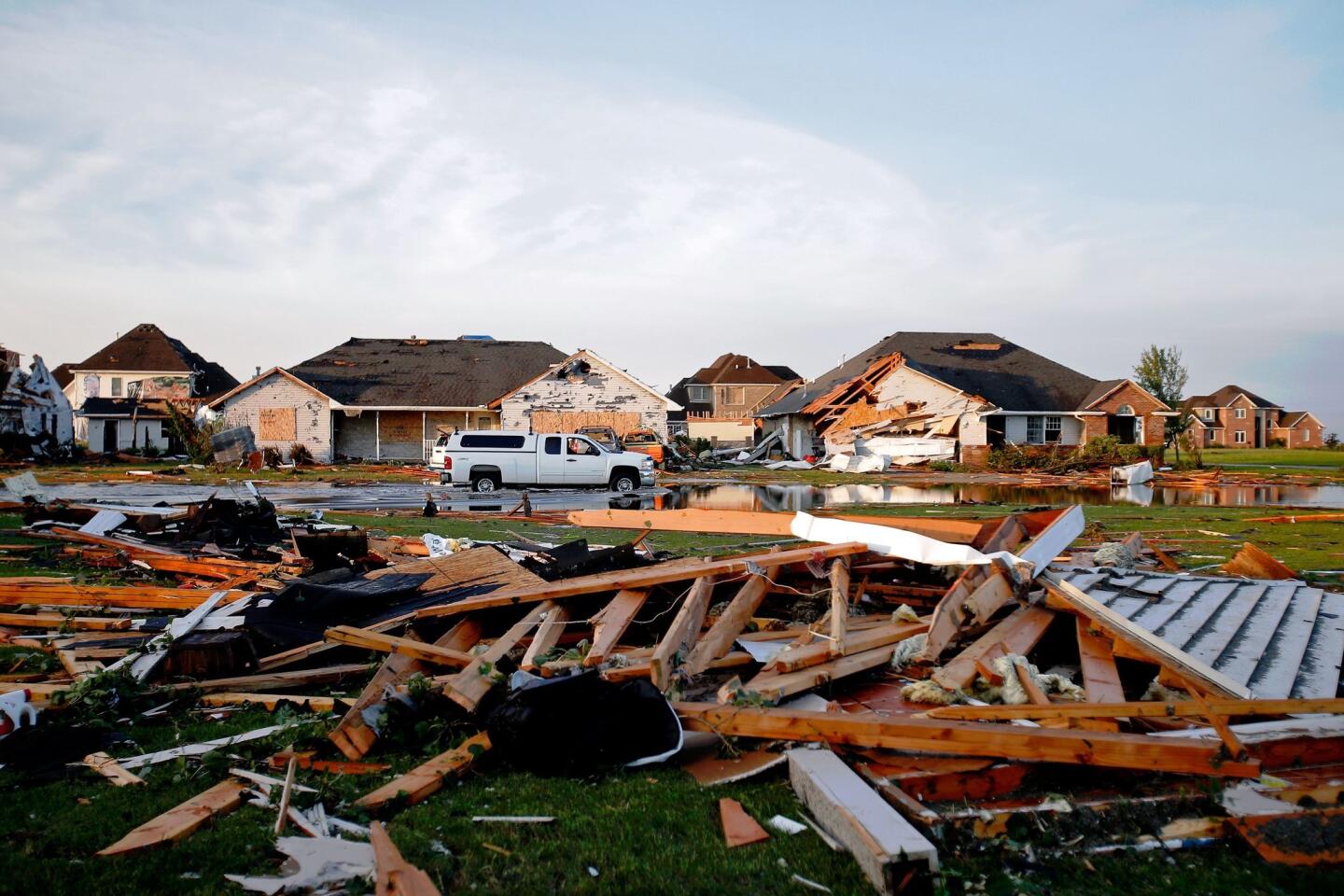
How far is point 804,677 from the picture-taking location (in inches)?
187

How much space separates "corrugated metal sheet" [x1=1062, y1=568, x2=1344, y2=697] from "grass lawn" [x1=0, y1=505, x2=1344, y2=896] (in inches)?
74.3

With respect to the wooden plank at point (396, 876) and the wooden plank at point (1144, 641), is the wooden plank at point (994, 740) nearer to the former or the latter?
the wooden plank at point (1144, 641)

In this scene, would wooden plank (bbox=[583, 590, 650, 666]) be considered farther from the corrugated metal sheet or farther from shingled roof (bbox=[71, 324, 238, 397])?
shingled roof (bbox=[71, 324, 238, 397])

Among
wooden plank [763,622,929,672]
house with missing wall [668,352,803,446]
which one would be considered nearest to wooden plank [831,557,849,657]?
wooden plank [763,622,929,672]

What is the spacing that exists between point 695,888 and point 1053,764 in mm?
1779

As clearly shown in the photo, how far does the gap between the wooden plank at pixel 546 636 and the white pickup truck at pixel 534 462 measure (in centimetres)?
1918

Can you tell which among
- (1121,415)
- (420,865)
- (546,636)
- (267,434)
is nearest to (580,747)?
(420,865)

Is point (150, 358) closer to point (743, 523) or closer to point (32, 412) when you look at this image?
point (32, 412)

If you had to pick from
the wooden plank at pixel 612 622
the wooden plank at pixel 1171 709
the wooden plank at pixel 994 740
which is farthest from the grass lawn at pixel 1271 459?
the wooden plank at pixel 994 740

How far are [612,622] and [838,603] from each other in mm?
1467

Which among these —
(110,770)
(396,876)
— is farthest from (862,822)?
(110,770)

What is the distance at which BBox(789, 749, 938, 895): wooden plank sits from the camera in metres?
3.03

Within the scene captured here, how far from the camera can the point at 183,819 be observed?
3.61m

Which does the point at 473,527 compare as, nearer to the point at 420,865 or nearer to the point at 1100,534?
the point at 1100,534
